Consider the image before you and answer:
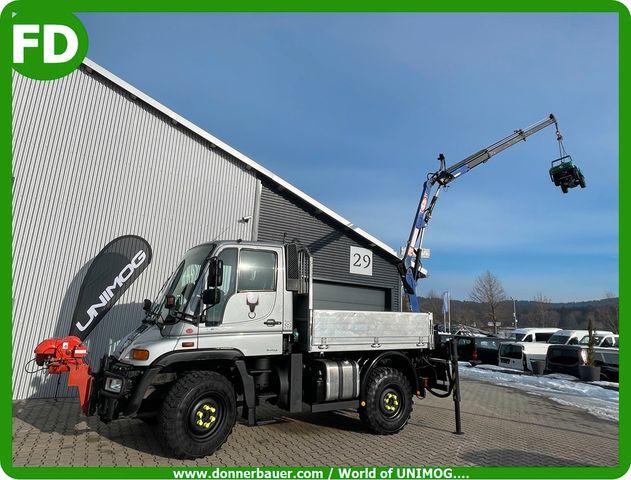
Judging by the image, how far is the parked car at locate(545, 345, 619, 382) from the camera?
14.5 meters

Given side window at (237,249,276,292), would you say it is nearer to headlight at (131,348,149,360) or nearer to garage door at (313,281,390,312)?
headlight at (131,348,149,360)

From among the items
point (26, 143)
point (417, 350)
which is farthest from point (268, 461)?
point (26, 143)

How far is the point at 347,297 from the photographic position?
13.5m

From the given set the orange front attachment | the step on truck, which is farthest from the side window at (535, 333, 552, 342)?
the orange front attachment

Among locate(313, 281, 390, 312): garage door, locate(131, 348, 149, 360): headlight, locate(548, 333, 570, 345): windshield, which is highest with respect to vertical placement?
locate(313, 281, 390, 312): garage door

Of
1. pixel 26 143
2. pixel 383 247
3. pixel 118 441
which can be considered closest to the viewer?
pixel 118 441

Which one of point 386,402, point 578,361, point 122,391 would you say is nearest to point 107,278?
point 122,391

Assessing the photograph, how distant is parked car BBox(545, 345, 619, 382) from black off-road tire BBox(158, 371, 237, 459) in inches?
559

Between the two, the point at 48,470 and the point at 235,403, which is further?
the point at 235,403

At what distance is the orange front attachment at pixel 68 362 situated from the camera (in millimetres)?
5328

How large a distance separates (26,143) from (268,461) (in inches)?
314

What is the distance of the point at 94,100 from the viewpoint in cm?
955
